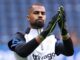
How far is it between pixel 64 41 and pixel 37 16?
398 mm

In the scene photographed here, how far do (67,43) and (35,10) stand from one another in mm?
512

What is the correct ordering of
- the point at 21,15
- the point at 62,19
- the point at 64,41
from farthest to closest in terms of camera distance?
1. the point at 21,15
2. the point at 64,41
3. the point at 62,19

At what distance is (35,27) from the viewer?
5301mm

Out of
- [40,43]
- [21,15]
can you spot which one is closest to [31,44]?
[40,43]

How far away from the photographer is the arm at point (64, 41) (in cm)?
487

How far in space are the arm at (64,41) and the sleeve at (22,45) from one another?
28 cm

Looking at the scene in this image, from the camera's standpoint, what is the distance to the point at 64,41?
5051 mm

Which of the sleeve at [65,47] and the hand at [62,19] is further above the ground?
the hand at [62,19]

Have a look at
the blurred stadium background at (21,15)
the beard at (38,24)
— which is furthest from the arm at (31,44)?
the blurred stadium background at (21,15)

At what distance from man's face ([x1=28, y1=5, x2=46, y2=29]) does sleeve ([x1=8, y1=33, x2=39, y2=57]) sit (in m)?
0.18

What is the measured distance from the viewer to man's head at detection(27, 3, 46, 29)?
5195 mm

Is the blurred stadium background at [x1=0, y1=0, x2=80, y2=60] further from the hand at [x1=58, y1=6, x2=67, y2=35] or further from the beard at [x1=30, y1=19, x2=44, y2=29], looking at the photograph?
the hand at [x1=58, y1=6, x2=67, y2=35]

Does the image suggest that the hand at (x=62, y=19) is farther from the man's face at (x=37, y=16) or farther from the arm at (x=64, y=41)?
the man's face at (x=37, y=16)

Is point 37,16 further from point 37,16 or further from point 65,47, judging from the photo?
point 65,47
